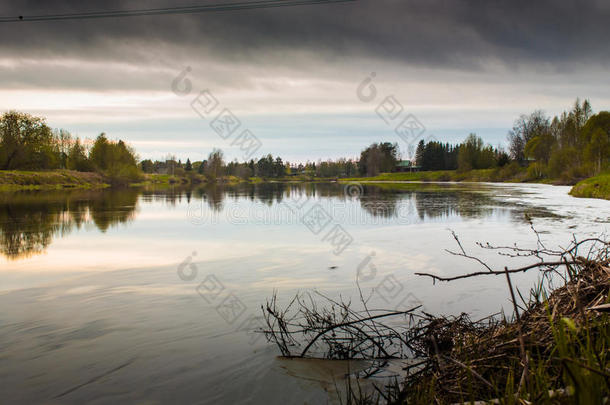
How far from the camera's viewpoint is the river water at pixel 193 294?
4.34m

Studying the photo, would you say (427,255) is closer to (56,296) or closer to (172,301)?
(172,301)

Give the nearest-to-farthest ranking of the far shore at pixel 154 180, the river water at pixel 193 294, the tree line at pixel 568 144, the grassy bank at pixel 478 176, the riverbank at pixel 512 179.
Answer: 1. the river water at pixel 193 294
2. the riverbank at pixel 512 179
3. the far shore at pixel 154 180
4. the tree line at pixel 568 144
5. the grassy bank at pixel 478 176

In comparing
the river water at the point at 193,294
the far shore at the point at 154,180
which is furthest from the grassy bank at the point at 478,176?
the river water at the point at 193,294

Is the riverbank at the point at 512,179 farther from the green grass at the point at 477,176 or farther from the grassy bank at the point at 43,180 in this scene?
the grassy bank at the point at 43,180

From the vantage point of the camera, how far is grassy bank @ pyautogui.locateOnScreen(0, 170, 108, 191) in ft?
197

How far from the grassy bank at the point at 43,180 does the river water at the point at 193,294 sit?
53.8m

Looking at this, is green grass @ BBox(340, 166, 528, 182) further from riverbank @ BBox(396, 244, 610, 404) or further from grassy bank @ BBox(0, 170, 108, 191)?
riverbank @ BBox(396, 244, 610, 404)

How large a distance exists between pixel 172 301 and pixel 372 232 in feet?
33.0

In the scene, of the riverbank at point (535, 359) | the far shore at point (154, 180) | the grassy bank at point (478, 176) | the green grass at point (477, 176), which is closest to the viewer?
the riverbank at point (535, 359)

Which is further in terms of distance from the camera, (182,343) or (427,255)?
(427,255)

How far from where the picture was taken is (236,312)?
21.6ft

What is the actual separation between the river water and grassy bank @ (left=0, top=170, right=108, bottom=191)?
177ft

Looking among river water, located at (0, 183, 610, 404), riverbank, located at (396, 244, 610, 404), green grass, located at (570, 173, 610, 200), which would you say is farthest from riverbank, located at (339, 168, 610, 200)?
riverbank, located at (396, 244, 610, 404)

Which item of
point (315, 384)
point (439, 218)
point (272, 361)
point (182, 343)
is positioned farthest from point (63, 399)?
point (439, 218)
